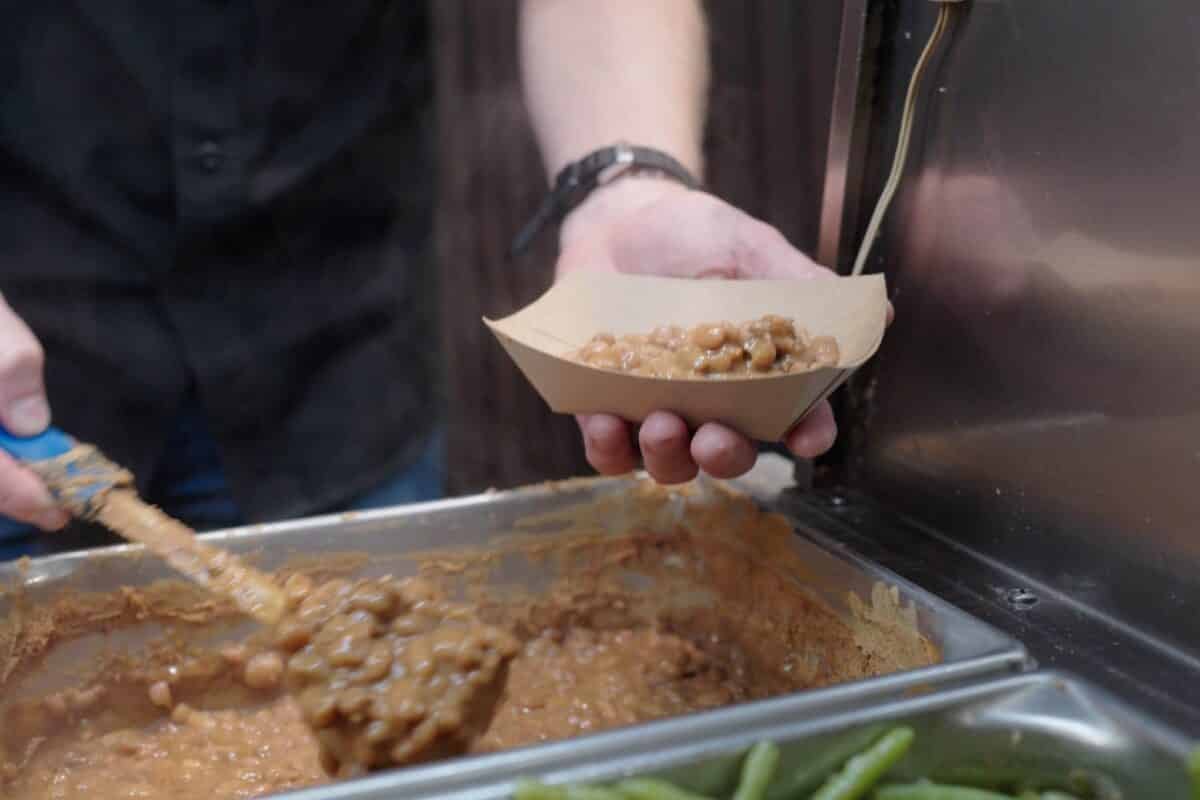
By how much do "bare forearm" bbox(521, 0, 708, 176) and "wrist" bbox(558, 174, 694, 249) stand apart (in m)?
0.09

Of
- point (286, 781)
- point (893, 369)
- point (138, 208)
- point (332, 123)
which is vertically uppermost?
point (332, 123)

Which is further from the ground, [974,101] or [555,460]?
[974,101]

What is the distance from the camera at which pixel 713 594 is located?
4.72ft

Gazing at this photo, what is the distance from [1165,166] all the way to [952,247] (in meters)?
0.30

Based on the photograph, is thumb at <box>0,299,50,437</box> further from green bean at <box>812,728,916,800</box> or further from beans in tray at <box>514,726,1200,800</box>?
green bean at <box>812,728,916,800</box>

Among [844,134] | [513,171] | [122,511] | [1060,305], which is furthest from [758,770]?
[513,171]

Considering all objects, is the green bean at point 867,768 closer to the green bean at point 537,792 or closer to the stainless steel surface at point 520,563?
the stainless steel surface at point 520,563

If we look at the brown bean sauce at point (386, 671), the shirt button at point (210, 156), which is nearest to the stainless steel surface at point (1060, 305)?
the brown bean sauce at point (386, 671)

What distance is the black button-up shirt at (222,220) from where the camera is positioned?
1.46 meters

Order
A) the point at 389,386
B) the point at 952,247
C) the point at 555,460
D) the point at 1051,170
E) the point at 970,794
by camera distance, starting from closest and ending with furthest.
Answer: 1. the point at 970,794
2. the point at 1051,170
3. the point at 952,247
4. the point at 389,386
5. the point at 555,460

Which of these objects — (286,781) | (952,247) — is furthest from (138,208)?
(952,247)

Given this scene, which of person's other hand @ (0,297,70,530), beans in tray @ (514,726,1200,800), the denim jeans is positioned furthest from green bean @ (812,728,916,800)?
the denim jeans

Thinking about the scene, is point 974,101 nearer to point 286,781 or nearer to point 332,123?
point 332,123

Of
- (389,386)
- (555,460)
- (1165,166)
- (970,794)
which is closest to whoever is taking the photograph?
(970,794)
